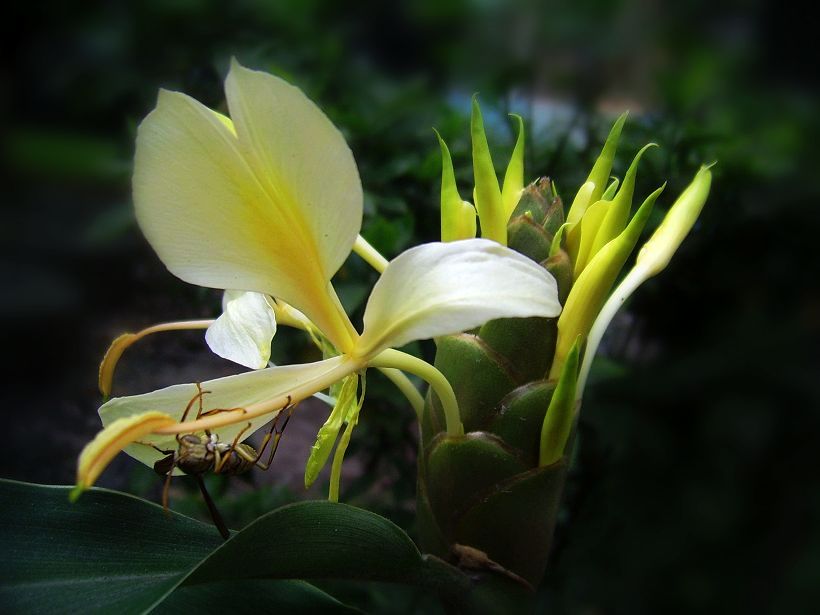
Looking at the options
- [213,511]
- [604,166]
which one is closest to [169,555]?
[213,511]

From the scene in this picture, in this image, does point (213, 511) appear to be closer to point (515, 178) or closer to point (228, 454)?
point (228, 454)

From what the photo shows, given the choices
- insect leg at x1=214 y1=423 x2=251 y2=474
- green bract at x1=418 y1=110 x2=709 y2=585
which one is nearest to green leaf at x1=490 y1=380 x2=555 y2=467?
green bract at x1=418 y1=110 x2=709 y2=585

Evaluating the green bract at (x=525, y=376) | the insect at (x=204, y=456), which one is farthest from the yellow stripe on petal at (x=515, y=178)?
the insect at (x=204, y=456)

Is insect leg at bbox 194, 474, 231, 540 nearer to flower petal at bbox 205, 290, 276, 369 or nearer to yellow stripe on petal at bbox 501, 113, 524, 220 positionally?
flower petal at bbox 205, 290, 276, 369

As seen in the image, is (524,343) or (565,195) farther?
(565,195)

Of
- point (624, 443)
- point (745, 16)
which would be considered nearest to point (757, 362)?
point (624, 443)

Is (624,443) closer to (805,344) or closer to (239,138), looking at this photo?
(805,344)
